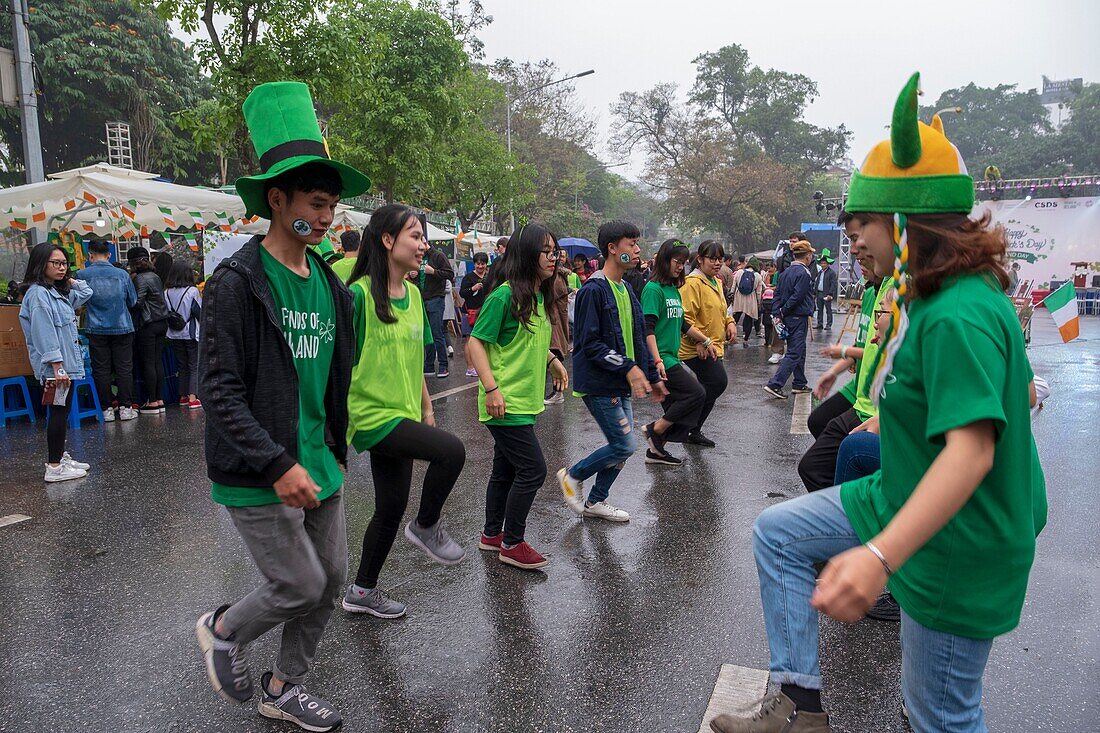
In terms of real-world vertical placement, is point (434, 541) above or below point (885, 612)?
above

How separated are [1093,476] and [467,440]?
5.08 meters

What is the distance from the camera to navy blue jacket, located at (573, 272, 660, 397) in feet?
15.0

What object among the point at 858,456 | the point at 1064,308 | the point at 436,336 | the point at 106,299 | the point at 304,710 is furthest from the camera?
the point at 436,336

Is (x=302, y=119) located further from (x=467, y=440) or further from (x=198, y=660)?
(x=467, y=440)

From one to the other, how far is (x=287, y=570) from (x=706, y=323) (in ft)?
17.3

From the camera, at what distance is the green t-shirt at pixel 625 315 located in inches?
186

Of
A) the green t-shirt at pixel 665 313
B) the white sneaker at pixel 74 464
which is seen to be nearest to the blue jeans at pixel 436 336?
the white sneaker at pixel 74 464

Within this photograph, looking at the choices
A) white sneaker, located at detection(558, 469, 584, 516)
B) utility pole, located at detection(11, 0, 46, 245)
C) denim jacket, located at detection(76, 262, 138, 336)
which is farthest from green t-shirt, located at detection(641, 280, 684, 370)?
utility pole, located at detection(11, 0, 46, 245)

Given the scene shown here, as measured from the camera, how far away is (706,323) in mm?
7066

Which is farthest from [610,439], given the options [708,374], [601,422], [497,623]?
[708,374]

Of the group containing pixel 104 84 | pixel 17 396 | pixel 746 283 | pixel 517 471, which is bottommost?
pixel 17 396

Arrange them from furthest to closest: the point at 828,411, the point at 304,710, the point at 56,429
Answer: the point at 56,429
the point at 828,411
the point at 304,710

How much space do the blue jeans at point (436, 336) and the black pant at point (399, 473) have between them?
294 inches

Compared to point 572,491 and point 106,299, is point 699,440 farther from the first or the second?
point 106,299
